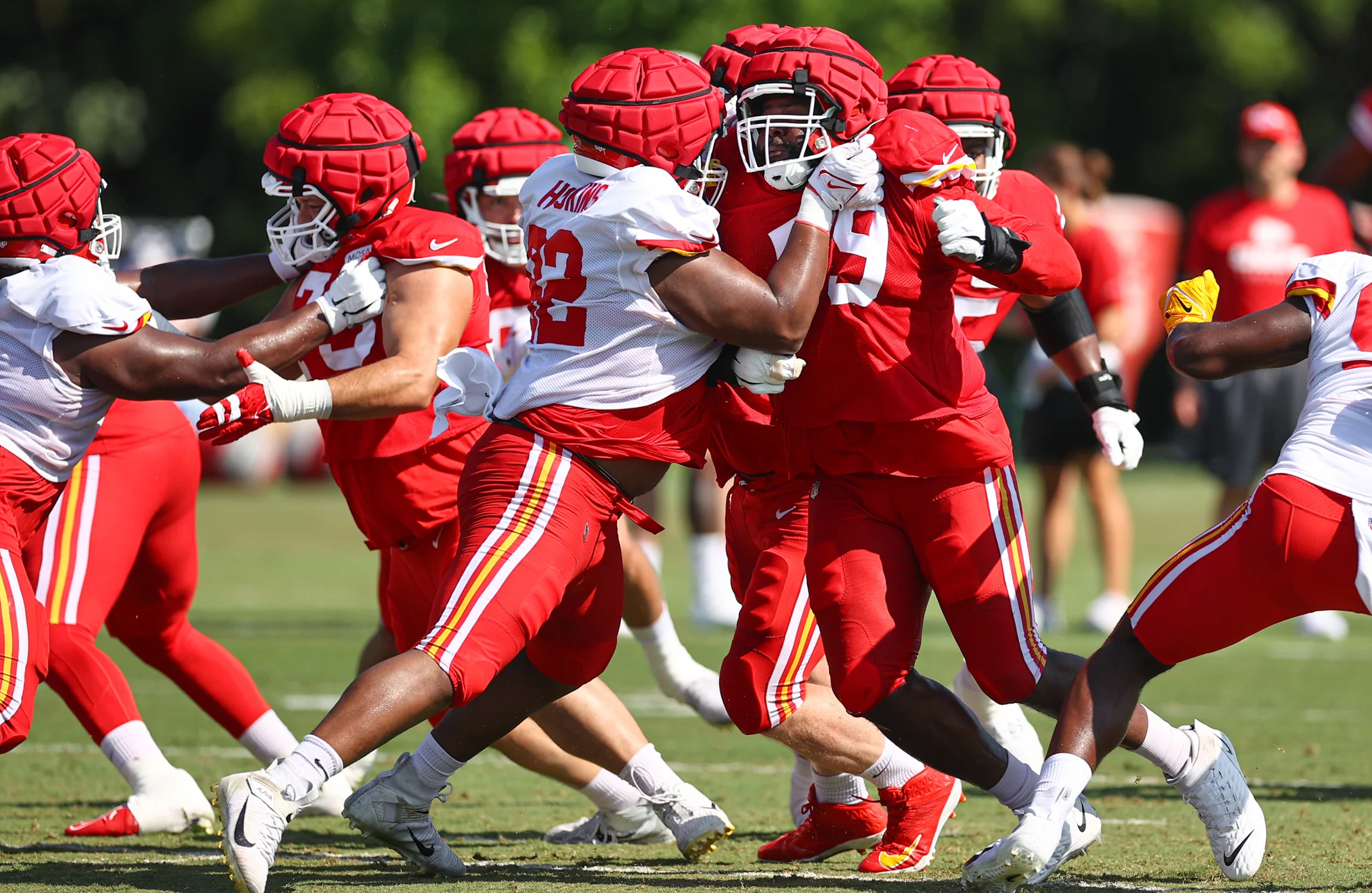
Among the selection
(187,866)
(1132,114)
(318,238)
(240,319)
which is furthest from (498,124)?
(1132,114)

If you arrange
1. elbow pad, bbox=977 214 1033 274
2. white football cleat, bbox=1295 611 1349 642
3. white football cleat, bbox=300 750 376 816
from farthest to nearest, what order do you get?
white football cleat, bbox=1295 611 1349 642 < white football cleat, bbox=300 750 376 816 < elbow pad, bbox=977 214 1033 274

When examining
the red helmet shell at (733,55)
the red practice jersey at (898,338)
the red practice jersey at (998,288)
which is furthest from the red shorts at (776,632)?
the red helmet shell at (733,55)

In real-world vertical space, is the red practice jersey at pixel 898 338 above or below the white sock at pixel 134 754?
above

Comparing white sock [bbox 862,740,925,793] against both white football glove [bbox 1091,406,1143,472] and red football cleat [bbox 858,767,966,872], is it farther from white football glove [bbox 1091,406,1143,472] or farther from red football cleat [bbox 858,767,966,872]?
white football glove [bbox 1091,406,1143,472]

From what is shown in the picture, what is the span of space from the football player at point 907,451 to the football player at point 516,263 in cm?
150

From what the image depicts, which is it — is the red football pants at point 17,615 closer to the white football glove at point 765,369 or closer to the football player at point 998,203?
the white football glove at point 765,369

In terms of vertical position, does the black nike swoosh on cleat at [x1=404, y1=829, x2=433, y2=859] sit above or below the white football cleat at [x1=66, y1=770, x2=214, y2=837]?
above

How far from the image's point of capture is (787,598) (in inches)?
180

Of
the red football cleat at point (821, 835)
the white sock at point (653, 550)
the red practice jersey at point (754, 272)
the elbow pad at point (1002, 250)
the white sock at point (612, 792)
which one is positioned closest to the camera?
the elbow pad at point (1002, 250)

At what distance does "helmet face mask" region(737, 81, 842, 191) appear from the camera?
436 centimetres

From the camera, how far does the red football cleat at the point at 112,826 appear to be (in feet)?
16.9

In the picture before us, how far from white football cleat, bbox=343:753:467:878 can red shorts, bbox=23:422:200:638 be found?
128cm

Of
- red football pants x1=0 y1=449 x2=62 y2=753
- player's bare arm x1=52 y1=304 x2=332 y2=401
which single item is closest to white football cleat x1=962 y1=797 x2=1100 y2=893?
player's bare arm x1=52 y1=304 x2=332 y2=401

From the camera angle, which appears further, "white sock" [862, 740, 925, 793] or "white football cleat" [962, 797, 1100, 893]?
"white sock" [862, 740, 925, 793]
